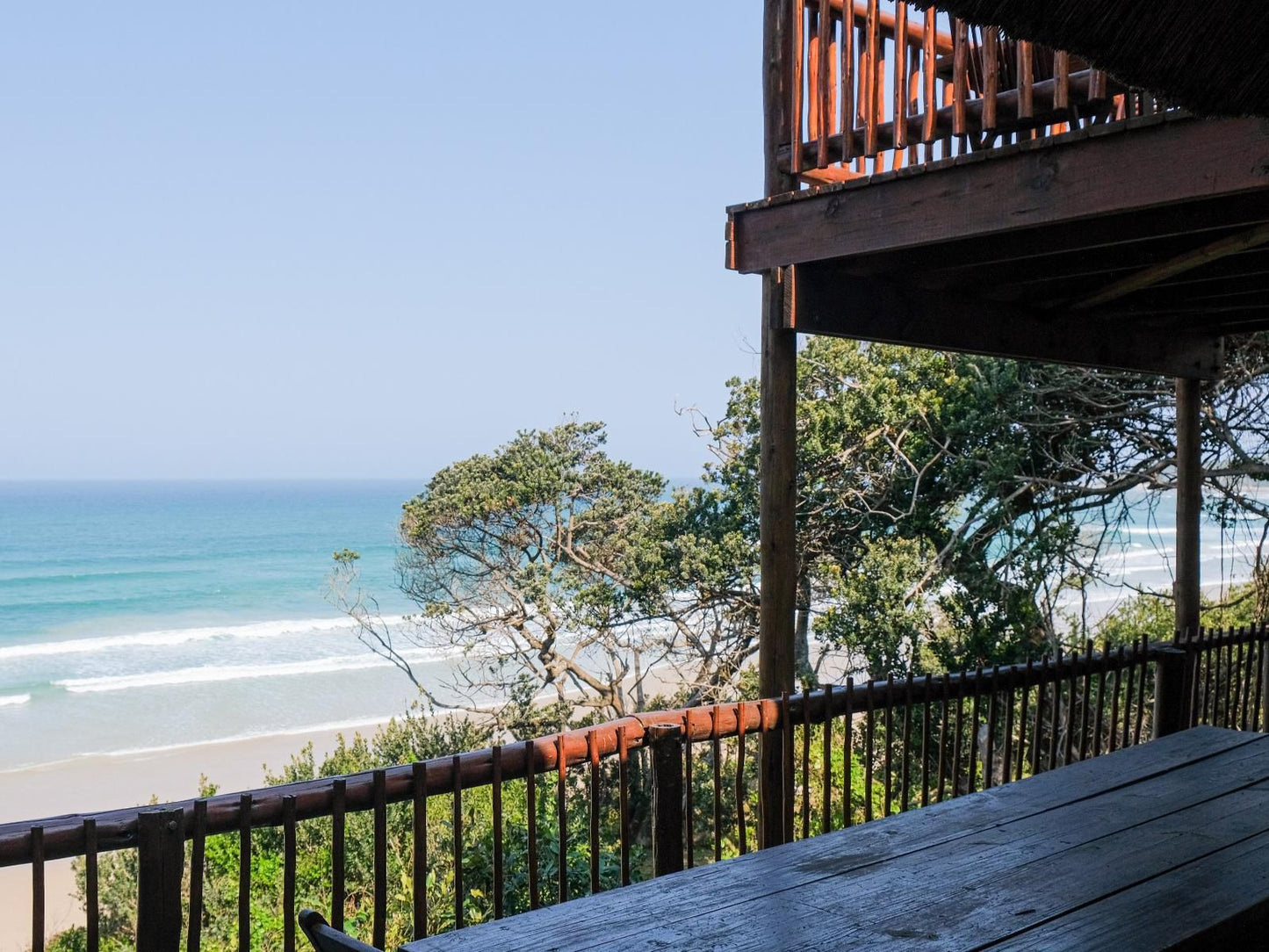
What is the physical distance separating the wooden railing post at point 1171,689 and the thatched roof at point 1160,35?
2.67 metres

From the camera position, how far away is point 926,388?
33.0 ft

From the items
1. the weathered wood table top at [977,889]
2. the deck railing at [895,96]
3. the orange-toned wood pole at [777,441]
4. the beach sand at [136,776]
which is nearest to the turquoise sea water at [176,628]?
the beach sand at [136,776]

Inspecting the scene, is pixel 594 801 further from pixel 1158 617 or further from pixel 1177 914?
pixel 1158 617

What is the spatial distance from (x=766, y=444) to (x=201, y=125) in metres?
44.5

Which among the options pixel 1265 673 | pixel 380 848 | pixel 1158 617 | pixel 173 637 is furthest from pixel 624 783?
pixel 173 637

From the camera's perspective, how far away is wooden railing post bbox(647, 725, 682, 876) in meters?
2.65

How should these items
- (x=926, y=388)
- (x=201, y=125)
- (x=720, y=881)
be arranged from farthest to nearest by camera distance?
(x=201, y=125), (x=926, y=388), (x=720, y=881)

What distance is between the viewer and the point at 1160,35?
1.74 m

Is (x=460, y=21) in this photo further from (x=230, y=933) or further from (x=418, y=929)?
(x=418, y=929)

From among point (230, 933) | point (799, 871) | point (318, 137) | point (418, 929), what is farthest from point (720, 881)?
point (318, 137)

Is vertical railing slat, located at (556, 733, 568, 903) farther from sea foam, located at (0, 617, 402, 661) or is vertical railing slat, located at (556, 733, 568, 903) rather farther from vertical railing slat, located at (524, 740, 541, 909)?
sea foam, located at (0, 617, 402, 661)

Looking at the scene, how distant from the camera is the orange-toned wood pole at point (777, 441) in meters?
3.56

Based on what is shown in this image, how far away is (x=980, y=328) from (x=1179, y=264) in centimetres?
83

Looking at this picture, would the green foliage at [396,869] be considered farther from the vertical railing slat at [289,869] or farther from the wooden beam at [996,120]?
the wooden beam at [996,120]
